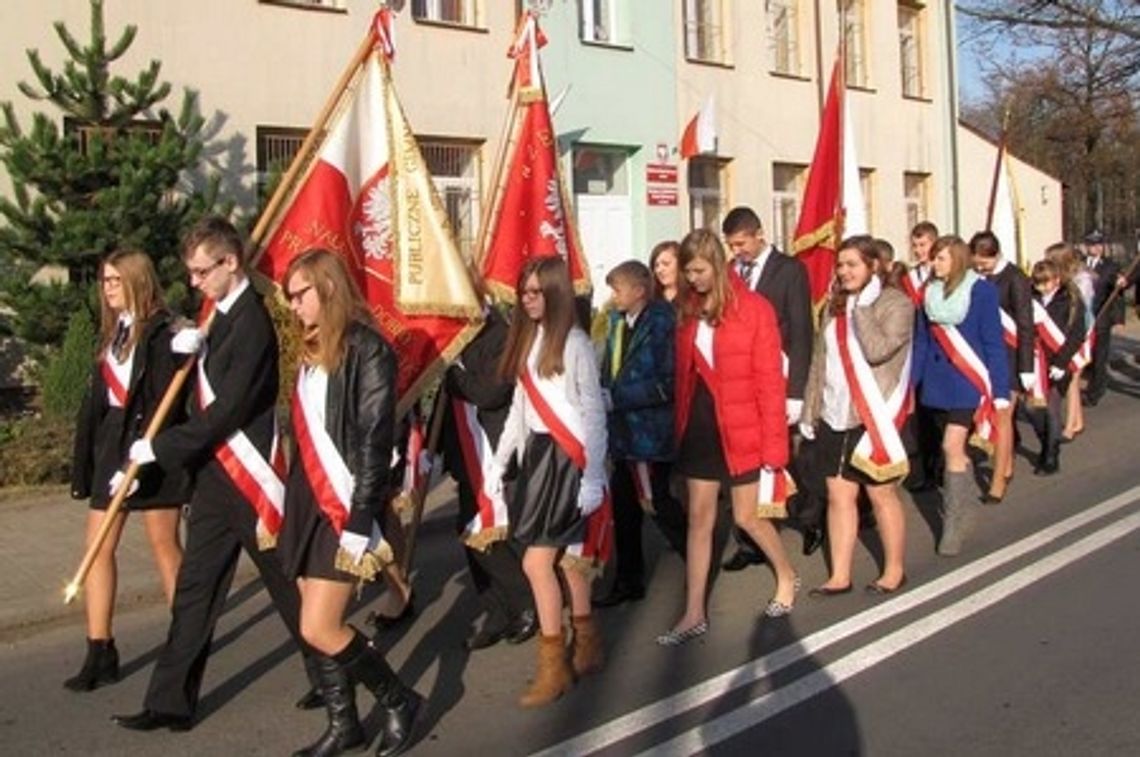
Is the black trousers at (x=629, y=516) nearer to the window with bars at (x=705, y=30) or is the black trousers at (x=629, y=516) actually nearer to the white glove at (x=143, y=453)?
the white glove at (x=143, y=453)

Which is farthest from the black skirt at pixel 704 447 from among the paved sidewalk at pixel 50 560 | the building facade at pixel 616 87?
the building facade at pixel 616 87

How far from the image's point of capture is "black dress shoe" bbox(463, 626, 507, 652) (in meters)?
6.17

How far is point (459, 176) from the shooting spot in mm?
16266

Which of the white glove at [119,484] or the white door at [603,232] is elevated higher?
the white door at [603,232]

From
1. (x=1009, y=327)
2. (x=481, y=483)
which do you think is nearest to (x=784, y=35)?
(x=1009, y=327)

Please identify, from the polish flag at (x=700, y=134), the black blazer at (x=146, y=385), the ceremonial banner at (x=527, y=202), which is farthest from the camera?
the polish flag at (x=700, y=134)

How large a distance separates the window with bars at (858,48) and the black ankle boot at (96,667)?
800 inches

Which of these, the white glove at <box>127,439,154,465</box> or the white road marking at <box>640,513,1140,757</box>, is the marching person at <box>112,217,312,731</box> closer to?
the white glove at <box>127,439,154,465</box>

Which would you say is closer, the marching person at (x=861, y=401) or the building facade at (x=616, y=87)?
the marching person at (x=861, y=401)

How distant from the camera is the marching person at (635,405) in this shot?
640cm

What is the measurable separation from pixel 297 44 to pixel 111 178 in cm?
396

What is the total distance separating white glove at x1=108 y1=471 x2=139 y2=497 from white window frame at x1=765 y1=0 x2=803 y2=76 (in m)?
17.5

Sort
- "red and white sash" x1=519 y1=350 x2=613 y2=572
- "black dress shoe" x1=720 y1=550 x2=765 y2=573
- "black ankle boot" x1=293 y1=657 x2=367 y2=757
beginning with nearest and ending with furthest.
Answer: "black ankle boot" x1=293 y1=657 x2=367 y2=757, "red and white sash" x1=519 y1=350 x2=613 y2=572, "black dress shoe" x1=720 y1=550 x2=765 y2=573

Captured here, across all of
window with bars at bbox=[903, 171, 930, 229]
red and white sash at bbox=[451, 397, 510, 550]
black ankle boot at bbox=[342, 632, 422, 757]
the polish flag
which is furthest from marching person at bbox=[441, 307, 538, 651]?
window with bars at bbox=[903, 171, 930, 229]
